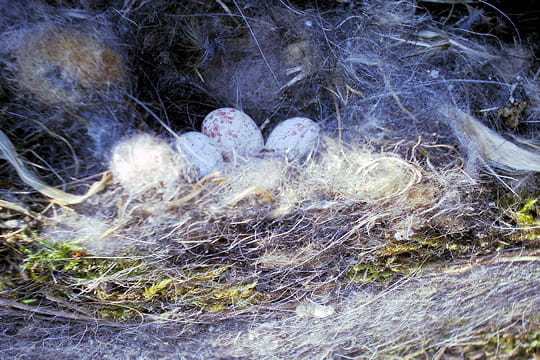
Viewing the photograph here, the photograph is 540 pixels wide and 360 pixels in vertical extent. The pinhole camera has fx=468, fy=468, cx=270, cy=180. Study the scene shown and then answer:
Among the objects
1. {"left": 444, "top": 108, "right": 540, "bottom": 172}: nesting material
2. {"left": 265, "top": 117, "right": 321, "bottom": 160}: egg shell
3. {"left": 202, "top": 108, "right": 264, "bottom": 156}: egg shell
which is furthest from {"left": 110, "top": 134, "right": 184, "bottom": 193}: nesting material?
{"left": 444, "top": 108, "right": 540, "bottom": 172}: nesting material

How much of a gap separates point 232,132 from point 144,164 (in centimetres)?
35

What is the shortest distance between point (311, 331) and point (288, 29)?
4.05 ft

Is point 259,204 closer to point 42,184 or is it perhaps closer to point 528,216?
point 42,184

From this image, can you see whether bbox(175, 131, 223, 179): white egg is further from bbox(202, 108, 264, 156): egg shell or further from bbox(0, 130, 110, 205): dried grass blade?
bbox(0, 130, 110, 205): dried grass blade

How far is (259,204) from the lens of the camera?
4.97 ft

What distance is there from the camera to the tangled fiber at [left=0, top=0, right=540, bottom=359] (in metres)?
1.48

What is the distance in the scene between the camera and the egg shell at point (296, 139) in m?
1.70

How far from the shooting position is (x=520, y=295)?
172 centimetres

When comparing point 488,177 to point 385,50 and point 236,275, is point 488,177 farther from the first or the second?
point 236,275

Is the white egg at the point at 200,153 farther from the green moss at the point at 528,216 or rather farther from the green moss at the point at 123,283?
A: the green moss at the point at 528,216

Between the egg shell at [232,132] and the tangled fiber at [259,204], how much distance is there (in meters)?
0.08

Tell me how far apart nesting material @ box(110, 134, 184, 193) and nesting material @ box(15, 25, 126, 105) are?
0.85 feet

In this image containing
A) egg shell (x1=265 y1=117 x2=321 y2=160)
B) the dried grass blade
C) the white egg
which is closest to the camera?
the dried grass blade

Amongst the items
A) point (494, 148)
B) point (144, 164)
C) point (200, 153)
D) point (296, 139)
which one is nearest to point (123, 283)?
point (144, 164)
